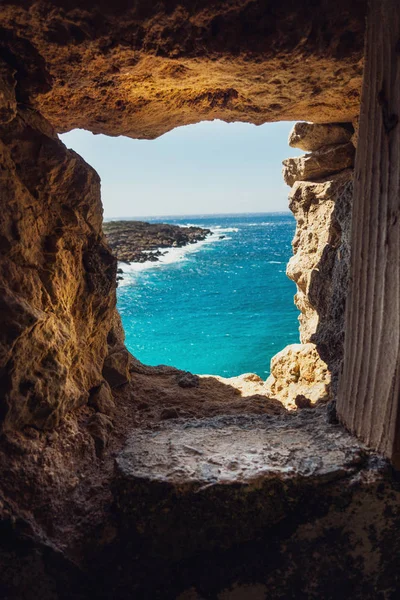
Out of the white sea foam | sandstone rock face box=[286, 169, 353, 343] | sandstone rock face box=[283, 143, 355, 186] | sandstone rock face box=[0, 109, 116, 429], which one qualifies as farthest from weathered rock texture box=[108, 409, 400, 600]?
the white sea foam

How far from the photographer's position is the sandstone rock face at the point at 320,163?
290 cm

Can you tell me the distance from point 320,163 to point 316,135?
30 centimetres

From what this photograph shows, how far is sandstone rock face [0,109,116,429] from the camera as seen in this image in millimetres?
1448

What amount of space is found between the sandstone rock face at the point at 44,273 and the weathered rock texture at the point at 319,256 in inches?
54.3

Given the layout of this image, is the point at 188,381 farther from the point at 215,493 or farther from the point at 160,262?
the point at 160,262

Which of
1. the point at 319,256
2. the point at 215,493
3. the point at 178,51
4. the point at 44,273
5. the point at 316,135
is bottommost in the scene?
the point at 215,493

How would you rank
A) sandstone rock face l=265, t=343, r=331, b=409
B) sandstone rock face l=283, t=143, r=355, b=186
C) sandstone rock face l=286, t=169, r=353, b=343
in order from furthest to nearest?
1. sandstone rock face l=286, t=169, r=353, b=343
2. sandstone rock face l=283, t=143, r=355, b=186
3. sandstone rock face l=265, t=343, r=331, b=409

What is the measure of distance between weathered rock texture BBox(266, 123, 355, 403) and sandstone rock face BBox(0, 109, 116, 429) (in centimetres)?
138

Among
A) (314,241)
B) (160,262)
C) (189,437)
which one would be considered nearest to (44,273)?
(189,437)

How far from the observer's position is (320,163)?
327 cm

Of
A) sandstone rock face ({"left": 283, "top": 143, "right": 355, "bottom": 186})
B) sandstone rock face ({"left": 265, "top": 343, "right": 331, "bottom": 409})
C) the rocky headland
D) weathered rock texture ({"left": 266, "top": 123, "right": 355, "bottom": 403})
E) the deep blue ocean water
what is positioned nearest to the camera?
weathered rock texture ({"left": 266, "top": 123, "right": 355, "bottom": 403})

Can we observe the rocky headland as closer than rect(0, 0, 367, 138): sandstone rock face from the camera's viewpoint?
No

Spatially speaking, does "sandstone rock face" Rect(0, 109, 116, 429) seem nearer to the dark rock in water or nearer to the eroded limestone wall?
the eroded limestone wall

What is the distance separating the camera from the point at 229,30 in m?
1.35
